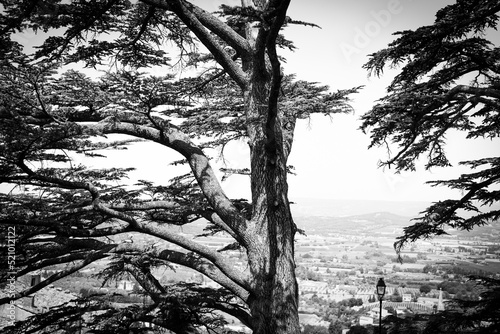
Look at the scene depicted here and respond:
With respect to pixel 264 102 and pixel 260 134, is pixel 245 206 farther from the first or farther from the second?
pixel 264 102

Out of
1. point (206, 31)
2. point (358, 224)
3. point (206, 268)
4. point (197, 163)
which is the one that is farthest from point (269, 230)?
point (358, 224)

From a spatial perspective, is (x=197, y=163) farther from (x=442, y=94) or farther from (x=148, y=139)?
(x=442, y=94)

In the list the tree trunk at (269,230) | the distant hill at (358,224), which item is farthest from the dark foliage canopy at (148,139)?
the distant hill at (358,224)

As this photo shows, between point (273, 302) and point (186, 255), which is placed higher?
point (186, 255)

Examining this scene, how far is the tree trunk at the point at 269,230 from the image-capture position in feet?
12.5

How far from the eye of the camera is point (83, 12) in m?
3.90

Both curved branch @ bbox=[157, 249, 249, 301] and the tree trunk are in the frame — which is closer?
the tree trunk

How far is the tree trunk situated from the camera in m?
3.81

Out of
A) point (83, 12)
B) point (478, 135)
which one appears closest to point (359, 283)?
point (478, 135)

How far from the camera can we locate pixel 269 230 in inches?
160

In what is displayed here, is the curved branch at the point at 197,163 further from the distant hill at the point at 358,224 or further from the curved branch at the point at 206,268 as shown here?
the distant hill at the point at 358,224

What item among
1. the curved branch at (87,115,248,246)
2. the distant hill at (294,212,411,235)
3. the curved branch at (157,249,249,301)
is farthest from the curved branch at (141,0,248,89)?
the distant hill at (294,212,411,235)

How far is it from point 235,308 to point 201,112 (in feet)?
10.7

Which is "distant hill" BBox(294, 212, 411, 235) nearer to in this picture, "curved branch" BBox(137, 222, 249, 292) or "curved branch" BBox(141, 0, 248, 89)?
"curved branch" BBox(137, 222, 249, 292)
